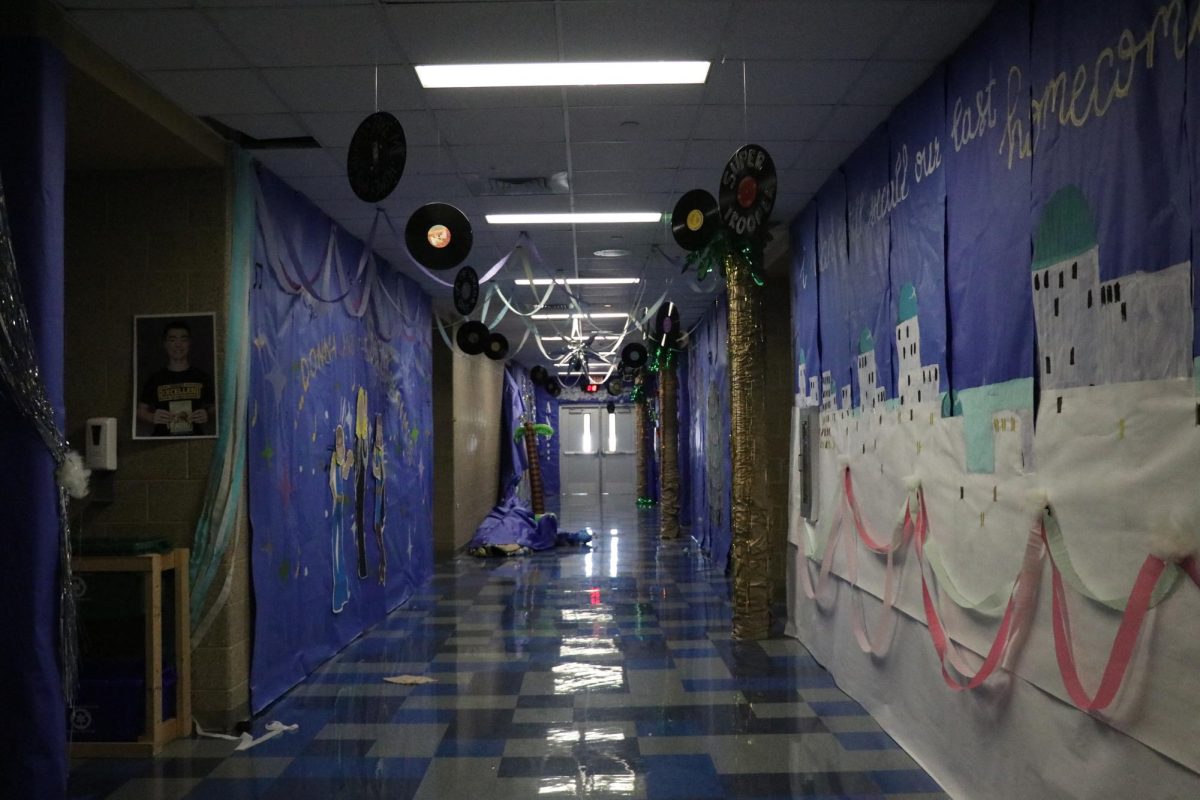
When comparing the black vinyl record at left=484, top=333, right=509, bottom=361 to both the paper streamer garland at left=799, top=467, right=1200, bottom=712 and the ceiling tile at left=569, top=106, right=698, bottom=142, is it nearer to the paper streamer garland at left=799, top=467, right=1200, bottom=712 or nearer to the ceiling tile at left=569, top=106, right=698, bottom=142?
the ceiling tile at left=569, top=106, right=698, bottom=142

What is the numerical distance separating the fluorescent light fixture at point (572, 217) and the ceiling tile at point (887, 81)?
2499 mm

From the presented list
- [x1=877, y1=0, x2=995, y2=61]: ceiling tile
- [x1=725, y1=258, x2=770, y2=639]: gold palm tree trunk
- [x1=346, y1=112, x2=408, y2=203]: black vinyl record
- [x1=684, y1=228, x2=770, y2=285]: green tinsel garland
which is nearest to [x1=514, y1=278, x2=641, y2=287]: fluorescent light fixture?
[x1=684, y1=228, x2=770, y2=285]: green tinsel garland

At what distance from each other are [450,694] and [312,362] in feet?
7.83

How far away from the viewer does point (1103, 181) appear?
2.70 m

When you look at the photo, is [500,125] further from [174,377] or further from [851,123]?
[174,377]

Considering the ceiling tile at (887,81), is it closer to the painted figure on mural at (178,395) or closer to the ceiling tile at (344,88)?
the ceiling tile at (344,88)

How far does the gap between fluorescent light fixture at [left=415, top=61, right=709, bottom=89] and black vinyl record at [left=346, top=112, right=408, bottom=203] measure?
1.06 feet

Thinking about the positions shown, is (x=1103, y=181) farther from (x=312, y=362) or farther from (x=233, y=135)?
(x=312, y=362)

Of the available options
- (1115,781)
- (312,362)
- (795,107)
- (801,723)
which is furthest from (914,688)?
(312,362)

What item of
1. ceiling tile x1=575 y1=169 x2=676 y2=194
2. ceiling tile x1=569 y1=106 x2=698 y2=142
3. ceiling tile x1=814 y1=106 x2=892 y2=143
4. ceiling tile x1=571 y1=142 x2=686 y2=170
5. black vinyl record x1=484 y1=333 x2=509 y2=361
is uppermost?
ceiling tile x1=575 y1=169 x2=676 y2=194

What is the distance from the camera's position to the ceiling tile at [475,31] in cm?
356

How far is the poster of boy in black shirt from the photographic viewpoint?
4926mm

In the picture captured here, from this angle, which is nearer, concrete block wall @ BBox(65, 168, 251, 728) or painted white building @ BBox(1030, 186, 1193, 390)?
painted white building @ BBox(1030, 186, 1193, 390)

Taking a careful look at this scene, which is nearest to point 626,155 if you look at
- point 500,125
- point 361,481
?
point 500,125
